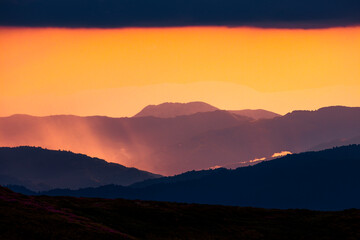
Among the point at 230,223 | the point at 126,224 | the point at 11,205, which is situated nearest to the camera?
the point at 11,205

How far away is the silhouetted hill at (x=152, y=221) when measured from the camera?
317 ft

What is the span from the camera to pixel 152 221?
120m

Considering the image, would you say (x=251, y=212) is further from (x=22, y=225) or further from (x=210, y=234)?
(x=22, y=225)

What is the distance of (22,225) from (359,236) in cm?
5735

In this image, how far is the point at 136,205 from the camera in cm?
13338

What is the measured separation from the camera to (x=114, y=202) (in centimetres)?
13450

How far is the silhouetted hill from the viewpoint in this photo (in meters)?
96.5

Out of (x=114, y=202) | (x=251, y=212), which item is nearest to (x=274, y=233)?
(x=251, y=212)

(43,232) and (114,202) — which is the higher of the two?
(114,202)

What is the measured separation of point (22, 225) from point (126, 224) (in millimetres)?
24336

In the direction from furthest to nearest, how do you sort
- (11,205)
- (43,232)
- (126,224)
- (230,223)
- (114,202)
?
(114,202) → (230,223) → (126,224) → (11,205) → (43,232)

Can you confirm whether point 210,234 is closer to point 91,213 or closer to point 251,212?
point 91,213

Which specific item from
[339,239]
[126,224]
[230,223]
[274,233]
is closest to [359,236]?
[339,239]

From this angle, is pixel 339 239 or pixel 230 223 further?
pixel 230 223
